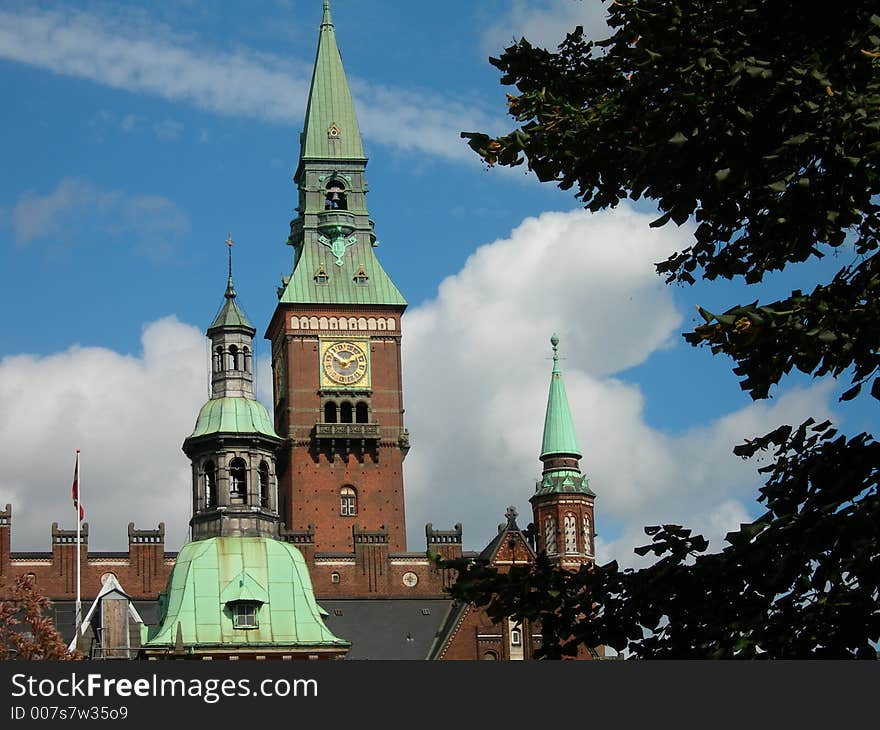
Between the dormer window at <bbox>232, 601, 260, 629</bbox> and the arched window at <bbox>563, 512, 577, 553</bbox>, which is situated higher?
the arched window at <bbox>563, 512, 577, 553</bbox>

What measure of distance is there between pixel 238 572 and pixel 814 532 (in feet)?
173

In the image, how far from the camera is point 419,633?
85.3 meters

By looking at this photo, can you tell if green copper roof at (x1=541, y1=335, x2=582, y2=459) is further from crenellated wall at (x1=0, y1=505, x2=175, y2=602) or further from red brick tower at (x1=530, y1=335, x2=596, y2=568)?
crenellated wall at (x1=0, y1=505, x2=175, y2=602)

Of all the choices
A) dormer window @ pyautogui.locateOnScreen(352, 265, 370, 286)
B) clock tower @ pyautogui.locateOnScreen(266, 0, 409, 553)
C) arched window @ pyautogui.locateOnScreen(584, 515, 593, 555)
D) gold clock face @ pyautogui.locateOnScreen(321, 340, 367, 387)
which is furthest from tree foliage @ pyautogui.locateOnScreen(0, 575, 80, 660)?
dormer window @ pyautogui.locateOnScreen(352, 265, 370, 286)

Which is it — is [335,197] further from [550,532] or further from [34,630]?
[34,630]

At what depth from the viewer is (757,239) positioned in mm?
18594

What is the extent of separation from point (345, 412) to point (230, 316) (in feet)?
69.7

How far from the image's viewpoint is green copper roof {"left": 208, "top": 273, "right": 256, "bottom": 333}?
76.9 m

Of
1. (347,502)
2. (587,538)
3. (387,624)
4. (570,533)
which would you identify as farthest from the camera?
(347,502)

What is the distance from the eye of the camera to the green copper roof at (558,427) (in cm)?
9544

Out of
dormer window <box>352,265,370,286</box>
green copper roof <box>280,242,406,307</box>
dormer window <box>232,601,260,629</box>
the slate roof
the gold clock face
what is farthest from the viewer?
dormer window <box>352,265,370,286</box>

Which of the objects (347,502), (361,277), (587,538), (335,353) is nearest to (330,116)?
(361,277)

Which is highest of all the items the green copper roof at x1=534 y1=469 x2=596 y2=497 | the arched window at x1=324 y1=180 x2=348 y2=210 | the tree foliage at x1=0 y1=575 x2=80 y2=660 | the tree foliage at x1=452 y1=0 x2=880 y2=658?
the arched window at x1=324 y1=180 x2=348 y2=210

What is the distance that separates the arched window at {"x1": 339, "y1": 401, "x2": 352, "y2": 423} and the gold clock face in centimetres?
114
